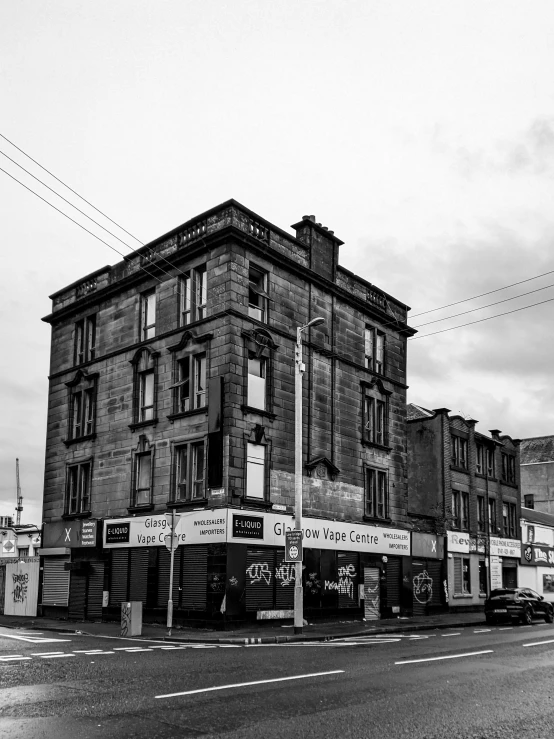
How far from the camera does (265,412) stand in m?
29.4

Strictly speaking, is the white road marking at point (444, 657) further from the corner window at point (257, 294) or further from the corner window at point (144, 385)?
the corner window at point (144, 385)

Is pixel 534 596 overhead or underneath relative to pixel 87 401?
underneath

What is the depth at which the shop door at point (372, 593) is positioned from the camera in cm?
3338

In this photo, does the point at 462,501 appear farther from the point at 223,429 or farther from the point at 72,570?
the point at 72,570

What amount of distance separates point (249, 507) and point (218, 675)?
14.5m

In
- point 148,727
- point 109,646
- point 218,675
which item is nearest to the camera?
point 148,727

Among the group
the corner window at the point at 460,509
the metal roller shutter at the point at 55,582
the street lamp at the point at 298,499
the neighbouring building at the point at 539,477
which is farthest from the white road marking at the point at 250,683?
the neighbouring building at the point at 539,477

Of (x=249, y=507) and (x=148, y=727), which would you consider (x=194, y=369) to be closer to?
(x=249, y=507)

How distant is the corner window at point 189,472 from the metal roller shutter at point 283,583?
3.87 m

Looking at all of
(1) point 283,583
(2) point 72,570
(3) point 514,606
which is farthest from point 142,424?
(3) point 514,606

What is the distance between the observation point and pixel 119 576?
31188 millimetres

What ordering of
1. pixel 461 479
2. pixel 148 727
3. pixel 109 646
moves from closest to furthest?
pixel 148 727
pixel 109 646
pixel 461 479

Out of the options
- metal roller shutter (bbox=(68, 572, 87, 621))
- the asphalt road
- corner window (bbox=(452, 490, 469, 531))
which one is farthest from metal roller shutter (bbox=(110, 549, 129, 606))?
corner window (bbox=(452, 490, 469, 531))

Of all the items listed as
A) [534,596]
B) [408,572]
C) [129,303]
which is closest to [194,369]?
[129,303]
